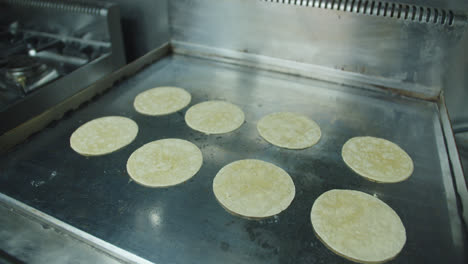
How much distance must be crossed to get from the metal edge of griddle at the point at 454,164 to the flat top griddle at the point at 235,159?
0.02m

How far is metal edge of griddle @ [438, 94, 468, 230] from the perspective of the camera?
1177mm

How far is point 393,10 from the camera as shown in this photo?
1.63m

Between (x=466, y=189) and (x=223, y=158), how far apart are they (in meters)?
0.97

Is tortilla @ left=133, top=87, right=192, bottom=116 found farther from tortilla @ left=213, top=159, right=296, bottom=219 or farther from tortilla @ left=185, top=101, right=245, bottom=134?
Answer: tortilla @ left=213, top=159, right=296, bottom=219

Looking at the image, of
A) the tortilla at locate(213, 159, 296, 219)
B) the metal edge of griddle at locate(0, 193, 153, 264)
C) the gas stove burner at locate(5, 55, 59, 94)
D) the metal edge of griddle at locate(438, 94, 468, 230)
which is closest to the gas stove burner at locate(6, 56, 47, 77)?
the gas stove burner at locate(5, 55, 59, 94)

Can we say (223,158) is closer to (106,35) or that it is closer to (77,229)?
(77,229)

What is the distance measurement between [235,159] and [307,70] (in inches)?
34.2

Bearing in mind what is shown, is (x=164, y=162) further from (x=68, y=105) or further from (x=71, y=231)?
(x=68, y=105)

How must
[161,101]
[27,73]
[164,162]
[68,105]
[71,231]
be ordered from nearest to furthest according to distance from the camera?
[71,231]
[164,162]
[68,105]
[161,101]
[27,73]

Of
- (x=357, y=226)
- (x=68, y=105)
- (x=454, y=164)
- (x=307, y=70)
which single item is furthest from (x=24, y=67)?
(x=454, y=164)

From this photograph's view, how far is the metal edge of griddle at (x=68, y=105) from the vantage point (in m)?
1.37

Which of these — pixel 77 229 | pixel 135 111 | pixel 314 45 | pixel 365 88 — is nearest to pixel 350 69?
pixel 365 88

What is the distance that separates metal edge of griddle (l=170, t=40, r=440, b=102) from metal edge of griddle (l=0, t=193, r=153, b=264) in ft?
4.67

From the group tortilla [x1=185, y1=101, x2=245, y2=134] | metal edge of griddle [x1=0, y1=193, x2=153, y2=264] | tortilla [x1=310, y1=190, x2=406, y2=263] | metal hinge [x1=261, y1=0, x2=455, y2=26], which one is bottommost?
metal edge of griddle [x1=0, y1=193, x2=153, y2=264]
